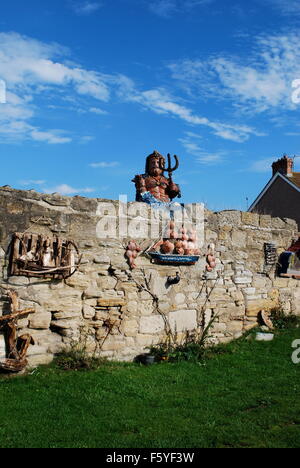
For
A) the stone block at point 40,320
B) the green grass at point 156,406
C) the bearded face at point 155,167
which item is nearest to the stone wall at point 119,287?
the stone block at point 40,320

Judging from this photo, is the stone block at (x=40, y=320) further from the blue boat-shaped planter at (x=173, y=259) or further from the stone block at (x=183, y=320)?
the stone block at (x=183, y=320)

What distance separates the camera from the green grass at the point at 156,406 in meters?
4.30

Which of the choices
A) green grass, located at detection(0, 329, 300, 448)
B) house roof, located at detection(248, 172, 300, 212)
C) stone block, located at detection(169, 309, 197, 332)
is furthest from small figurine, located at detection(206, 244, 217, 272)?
house roof, located at detection(248, 172, 300, 212)

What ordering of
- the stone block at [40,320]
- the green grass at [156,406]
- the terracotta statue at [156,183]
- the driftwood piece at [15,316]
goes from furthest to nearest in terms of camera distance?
the terracotta statue at [156,183], the stone block at [40,320], the driftwood piece at [15,316], the green grass at [156,406]

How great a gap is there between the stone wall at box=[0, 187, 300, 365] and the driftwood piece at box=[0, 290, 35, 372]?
0.12 metres

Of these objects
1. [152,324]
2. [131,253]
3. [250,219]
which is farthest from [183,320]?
[250,219]

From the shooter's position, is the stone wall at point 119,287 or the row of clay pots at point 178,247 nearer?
the stone wall at point 119,287

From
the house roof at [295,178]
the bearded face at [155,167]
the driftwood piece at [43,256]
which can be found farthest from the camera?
the house roof at [295,178]

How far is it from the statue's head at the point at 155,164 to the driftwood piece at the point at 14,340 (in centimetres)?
357

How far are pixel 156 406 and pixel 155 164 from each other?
4.62 meters

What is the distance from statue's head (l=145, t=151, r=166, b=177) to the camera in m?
8.35

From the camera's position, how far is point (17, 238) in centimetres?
618
